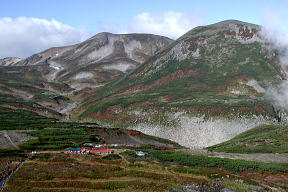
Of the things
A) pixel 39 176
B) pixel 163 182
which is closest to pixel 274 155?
pixel 163 182

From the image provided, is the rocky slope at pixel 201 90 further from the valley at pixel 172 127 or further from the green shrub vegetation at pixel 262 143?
the green shrub vegetation at pixel 262 143

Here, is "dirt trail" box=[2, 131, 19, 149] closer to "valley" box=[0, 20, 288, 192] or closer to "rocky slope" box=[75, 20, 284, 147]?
"valley" box=[0, 20, 288, 192]

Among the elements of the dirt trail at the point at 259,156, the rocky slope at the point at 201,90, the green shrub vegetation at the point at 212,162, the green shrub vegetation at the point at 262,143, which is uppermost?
the rocky slope at the point at 201,90

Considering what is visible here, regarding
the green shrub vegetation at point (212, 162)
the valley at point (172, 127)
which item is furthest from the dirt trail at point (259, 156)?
the green shrub vegetation at point (212, 162)

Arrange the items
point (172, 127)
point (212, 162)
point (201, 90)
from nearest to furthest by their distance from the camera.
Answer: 1. point (212, 162)
2. point (172, 127)
3. point (201, 90)

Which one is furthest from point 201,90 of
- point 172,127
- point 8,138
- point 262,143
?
point 8,138

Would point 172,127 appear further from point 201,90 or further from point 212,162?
point 212,162

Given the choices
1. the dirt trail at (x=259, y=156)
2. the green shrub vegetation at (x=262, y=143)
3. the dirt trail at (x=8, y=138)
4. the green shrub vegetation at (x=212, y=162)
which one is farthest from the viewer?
the dirt trail at (x=8, y=138)

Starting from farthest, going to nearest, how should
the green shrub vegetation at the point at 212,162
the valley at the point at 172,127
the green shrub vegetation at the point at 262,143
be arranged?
the green shrub vegetation at the point at 262,143 < the green shrub vegetation at the point at 212,162 < the valley at the point at 172,127

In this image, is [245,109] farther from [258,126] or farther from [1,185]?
[1,185]
